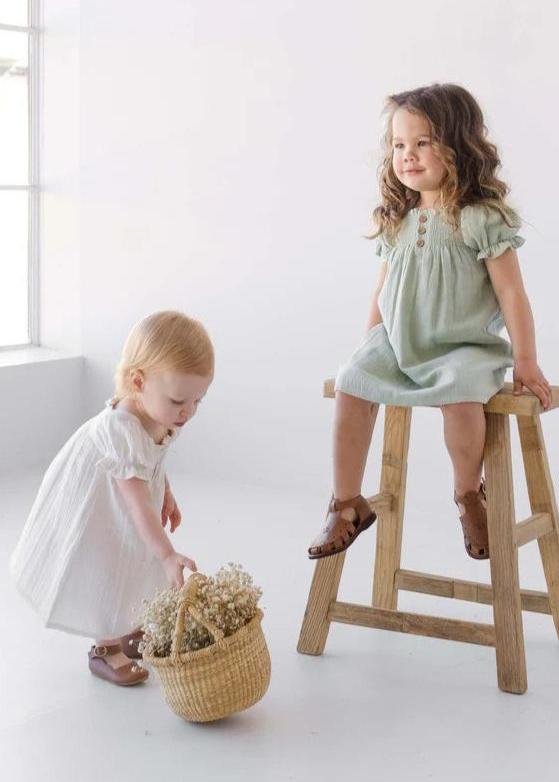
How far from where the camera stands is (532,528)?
8.66 feet

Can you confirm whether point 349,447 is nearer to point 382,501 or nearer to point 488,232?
point 382,501

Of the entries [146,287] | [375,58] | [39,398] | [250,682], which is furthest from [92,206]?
[250,682]

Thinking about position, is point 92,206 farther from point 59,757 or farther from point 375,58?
point 59,757

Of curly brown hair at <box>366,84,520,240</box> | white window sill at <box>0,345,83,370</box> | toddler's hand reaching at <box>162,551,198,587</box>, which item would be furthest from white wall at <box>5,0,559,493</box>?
toddler's hand reaching at <box>162,551,198,587</box>

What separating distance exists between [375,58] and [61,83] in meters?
1.36

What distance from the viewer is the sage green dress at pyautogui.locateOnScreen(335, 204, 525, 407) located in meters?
2.54

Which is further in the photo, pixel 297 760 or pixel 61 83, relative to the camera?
pixel 61 83

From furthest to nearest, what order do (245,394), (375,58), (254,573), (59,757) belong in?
(245,394), (375,58), (254,573), (59,757)

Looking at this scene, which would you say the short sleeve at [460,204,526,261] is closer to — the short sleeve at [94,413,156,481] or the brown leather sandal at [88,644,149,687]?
the short sleeve at [94,413,156,481]

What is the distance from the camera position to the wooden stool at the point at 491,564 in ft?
8.23

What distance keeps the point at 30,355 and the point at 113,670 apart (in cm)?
236

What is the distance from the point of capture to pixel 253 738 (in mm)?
2285

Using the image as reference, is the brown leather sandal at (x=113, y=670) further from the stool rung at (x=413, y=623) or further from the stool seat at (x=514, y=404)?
the stool seat at (x=514, y=404)

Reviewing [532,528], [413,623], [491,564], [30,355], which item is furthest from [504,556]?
[30,355]
